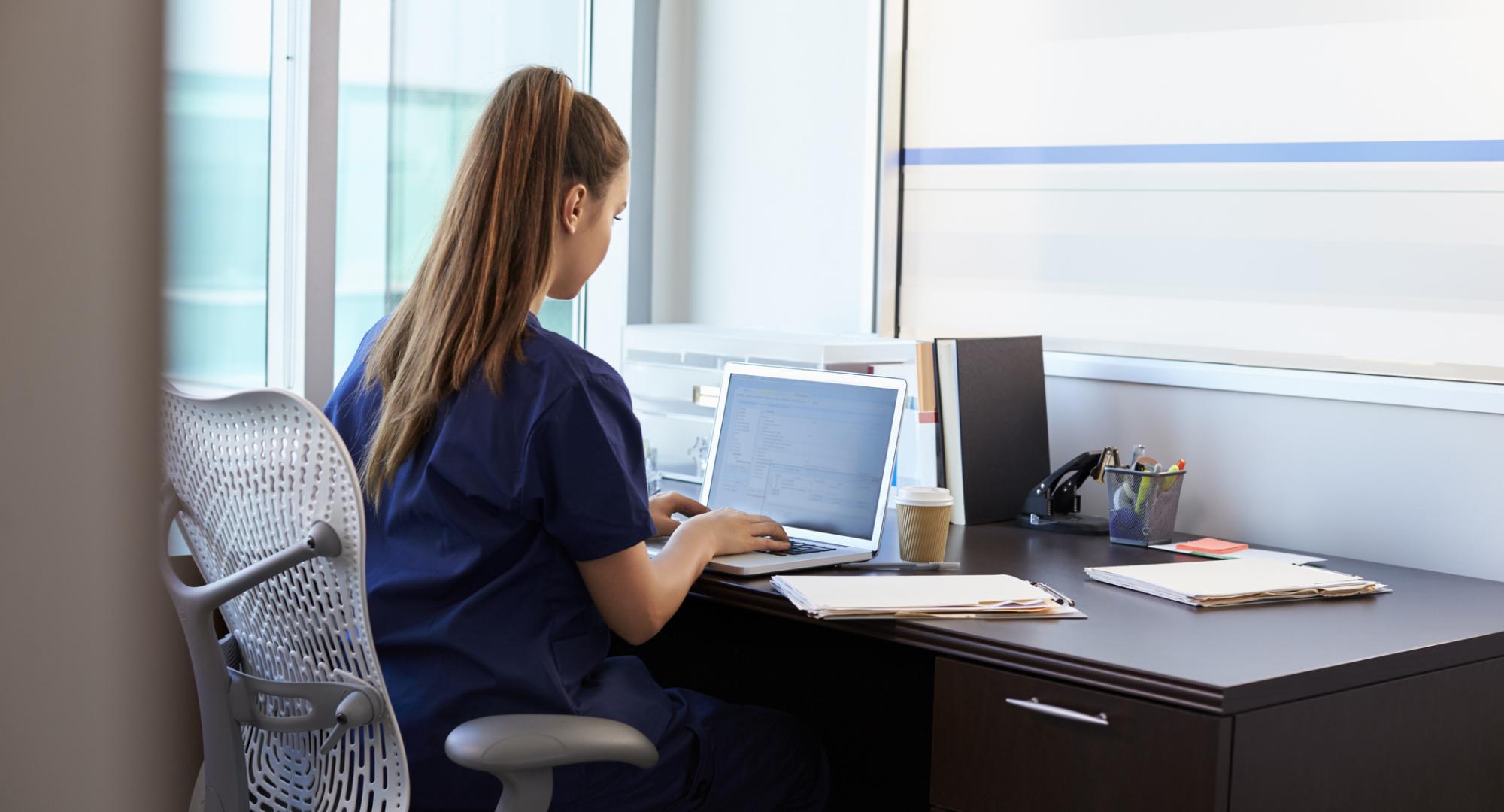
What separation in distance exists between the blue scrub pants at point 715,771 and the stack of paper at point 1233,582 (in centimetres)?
40

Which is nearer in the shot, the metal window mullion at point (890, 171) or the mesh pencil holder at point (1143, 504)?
the mesh pencil holder at point (1143, 504)

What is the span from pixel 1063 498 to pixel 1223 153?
54 centimetres

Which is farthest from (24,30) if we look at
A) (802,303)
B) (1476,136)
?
(802,303)

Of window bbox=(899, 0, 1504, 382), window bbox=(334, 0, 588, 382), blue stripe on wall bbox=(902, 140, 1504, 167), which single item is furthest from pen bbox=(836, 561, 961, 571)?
window bbox=(334, 0, 588, 382)

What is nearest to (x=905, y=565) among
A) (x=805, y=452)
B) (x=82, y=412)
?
(x=805, y=452)

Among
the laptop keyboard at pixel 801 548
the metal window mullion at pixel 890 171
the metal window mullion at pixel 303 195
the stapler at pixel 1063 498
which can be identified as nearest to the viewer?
the laptop keyboard at pixel 801 548

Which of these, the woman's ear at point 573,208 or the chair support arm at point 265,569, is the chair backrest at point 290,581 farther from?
the woman's ear at point 573,208

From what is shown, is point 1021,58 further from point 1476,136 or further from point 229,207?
point 229,207

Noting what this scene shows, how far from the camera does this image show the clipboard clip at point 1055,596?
4.73 ft

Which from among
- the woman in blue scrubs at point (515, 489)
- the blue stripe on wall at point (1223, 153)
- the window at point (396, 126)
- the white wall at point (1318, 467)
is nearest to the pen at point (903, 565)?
the woman in blue scrubs at point (515, 489)

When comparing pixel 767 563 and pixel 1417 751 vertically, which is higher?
pixel 767 563

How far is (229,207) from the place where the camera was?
6.39 ft

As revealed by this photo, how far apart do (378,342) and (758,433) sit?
23.0 inches

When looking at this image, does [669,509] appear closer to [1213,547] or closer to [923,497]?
[923,497]
